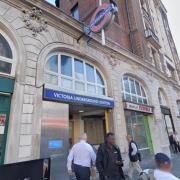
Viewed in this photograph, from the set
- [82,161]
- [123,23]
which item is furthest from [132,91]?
[82,161]

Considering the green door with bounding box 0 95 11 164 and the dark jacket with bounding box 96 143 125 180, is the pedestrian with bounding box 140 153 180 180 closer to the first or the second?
the dark jacket with bounding box 96 143 125 180

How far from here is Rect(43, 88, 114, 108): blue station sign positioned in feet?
20.4

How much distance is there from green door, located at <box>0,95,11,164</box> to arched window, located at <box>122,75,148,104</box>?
6840mm

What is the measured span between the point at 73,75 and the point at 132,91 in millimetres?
5161

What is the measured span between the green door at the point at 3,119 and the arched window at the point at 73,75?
1859mm

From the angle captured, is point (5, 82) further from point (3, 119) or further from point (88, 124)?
point (88, 124)

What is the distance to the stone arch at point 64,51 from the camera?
248 inches

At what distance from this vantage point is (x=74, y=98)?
7023 mm

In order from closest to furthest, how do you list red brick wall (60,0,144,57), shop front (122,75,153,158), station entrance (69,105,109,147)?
station entrance (69,105,109,147)
shop front (122,75,153,158)
red brick wall (60,0,144,57)

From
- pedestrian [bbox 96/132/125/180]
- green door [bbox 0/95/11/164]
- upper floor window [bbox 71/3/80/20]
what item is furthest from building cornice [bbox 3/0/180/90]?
upper floor window [bbox 71/3/80/20]

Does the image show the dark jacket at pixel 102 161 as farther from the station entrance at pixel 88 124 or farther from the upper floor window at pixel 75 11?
the upper floor window at pixel 75 11

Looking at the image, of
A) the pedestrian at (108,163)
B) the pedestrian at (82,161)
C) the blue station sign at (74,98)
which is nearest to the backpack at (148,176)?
the pedestrian at (108,163)

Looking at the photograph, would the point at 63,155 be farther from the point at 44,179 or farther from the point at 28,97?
the point at 44,179

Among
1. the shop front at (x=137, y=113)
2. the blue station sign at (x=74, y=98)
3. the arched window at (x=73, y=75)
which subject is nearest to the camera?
the blue station sign at (x=74, y=98)
